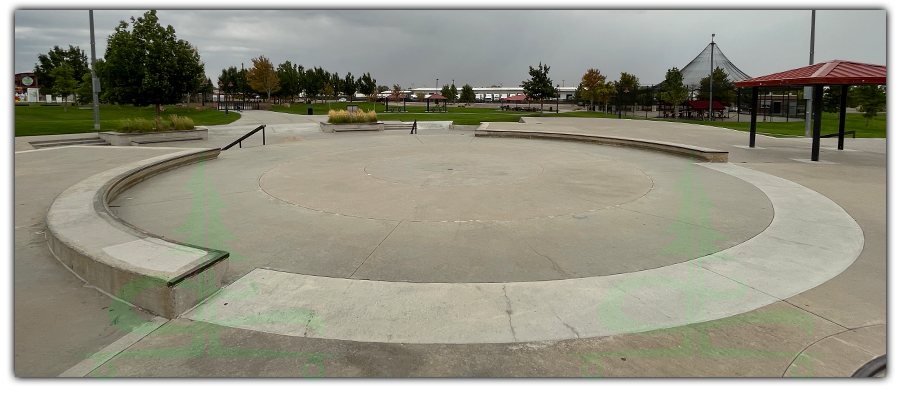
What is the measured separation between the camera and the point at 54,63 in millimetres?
65062

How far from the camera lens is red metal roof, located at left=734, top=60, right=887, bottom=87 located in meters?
13.6

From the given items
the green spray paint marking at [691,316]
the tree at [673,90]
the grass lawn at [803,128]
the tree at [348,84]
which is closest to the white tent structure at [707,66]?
the tree at [673,90]

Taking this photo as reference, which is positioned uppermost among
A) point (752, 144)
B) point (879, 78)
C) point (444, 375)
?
point (879, 78)

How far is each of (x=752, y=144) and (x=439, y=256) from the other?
17.1 metres

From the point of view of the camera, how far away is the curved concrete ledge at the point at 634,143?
14.5m

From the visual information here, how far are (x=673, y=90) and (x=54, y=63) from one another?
7360cm

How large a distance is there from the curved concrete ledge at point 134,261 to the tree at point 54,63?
234ft

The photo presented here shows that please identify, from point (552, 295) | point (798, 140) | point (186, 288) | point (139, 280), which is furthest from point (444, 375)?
point (798, 140)

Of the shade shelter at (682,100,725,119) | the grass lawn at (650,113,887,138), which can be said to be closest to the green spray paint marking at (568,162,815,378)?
the grass lawn at (650,113,887,138)

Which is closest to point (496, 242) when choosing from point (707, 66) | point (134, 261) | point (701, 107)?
point (134, 261)

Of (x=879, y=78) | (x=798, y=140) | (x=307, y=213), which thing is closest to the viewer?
(x=307, y=213)

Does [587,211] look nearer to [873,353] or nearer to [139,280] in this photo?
[873,353]

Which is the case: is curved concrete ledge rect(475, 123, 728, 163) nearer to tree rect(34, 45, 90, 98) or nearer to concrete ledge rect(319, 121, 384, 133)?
concrete ledge rect(319, 121, 384, 133)

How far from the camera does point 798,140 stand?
21.7 m
